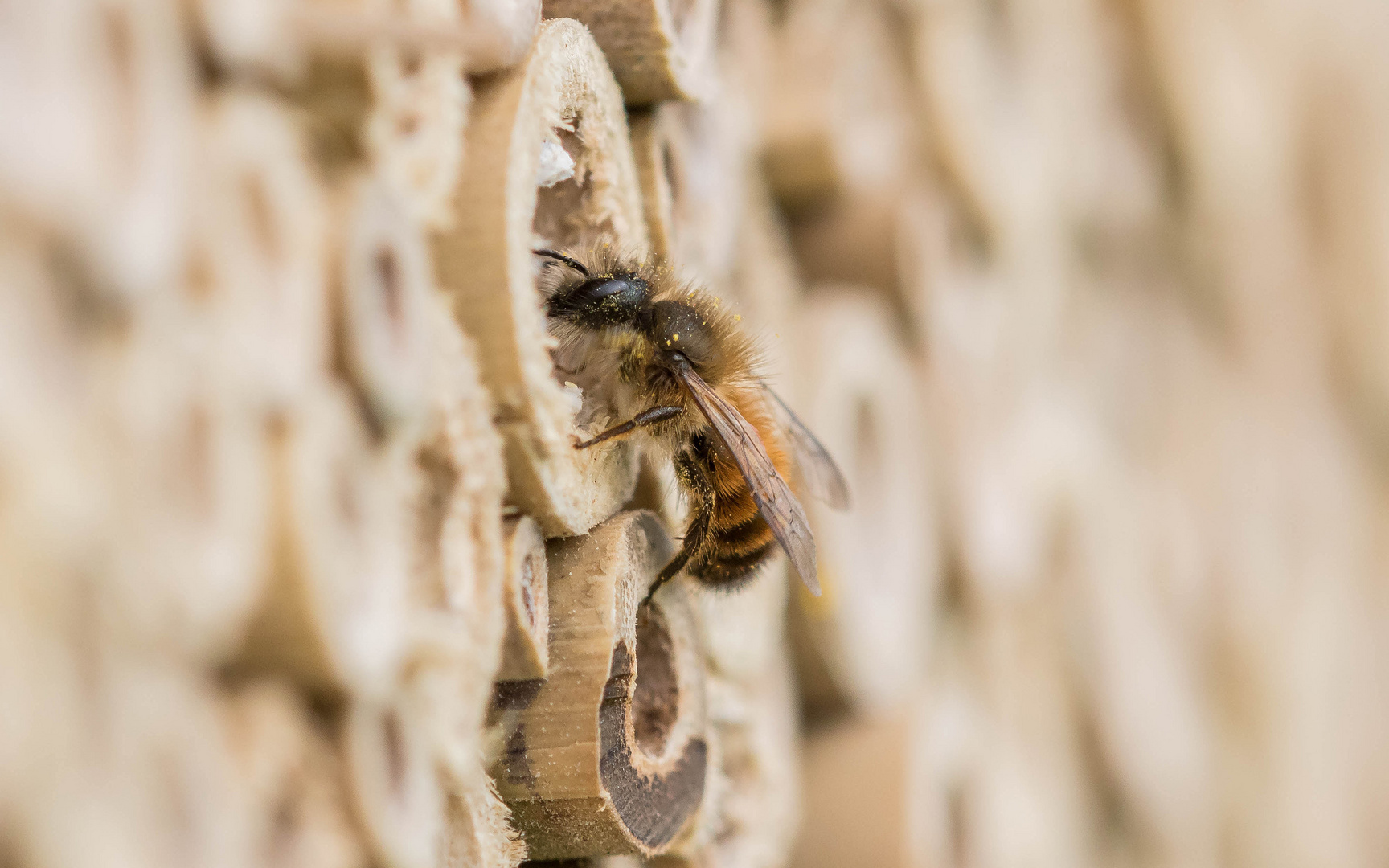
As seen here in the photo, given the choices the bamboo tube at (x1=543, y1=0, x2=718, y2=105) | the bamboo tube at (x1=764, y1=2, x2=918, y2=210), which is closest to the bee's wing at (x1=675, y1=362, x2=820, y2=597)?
the bamboo tube at (x1=543, y1=0, x2=718, y2=105)

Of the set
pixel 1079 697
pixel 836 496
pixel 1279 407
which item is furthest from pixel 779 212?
pixel 1279 407

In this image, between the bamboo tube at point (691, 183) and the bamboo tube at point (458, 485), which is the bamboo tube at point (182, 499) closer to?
the bamboo tube at point (458, 485)

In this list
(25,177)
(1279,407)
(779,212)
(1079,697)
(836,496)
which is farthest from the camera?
(1279,407)

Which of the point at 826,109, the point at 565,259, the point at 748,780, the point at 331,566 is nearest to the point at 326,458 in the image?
the point at 331,566

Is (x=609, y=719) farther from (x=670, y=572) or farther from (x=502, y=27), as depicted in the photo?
(x=502, y=27)

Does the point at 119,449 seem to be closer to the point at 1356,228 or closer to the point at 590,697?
the point at 590,697

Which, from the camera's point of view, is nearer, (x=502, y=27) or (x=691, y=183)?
(x=502, y=27)
